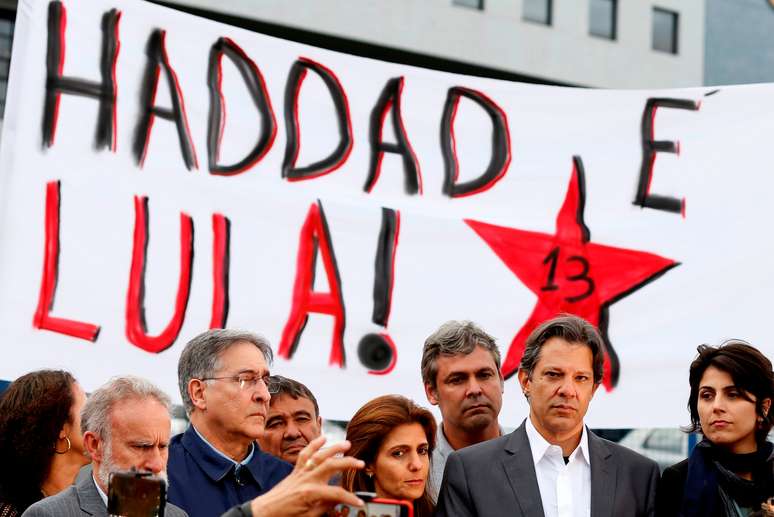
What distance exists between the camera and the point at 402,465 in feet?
13.2

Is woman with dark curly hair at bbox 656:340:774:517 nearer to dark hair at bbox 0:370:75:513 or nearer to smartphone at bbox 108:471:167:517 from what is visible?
smartphone at bbox 108:471:167:517

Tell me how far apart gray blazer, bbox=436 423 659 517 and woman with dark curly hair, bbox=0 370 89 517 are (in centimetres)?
127

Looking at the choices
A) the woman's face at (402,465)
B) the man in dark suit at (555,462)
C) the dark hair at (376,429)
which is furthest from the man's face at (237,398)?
the man in dark suit at (555,462)

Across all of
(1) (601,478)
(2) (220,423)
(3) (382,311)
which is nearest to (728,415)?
(1) (601,478)

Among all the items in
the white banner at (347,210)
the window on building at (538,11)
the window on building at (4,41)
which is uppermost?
the window on building at (538,11)

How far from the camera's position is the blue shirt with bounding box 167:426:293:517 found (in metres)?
4.06

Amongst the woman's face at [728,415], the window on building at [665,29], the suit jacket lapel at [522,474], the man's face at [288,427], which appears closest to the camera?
the suit jacket lapel at [522,474]

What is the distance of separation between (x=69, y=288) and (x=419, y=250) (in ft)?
5.33

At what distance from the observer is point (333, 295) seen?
215 inches

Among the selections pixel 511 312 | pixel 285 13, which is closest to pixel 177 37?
pixel 511 312

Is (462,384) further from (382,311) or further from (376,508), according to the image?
(376,508)

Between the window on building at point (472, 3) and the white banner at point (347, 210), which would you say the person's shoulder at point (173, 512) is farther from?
the window on building at point (472, 3)

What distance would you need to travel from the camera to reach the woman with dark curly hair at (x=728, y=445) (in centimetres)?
397

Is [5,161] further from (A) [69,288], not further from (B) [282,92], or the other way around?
(B) [282,92]
